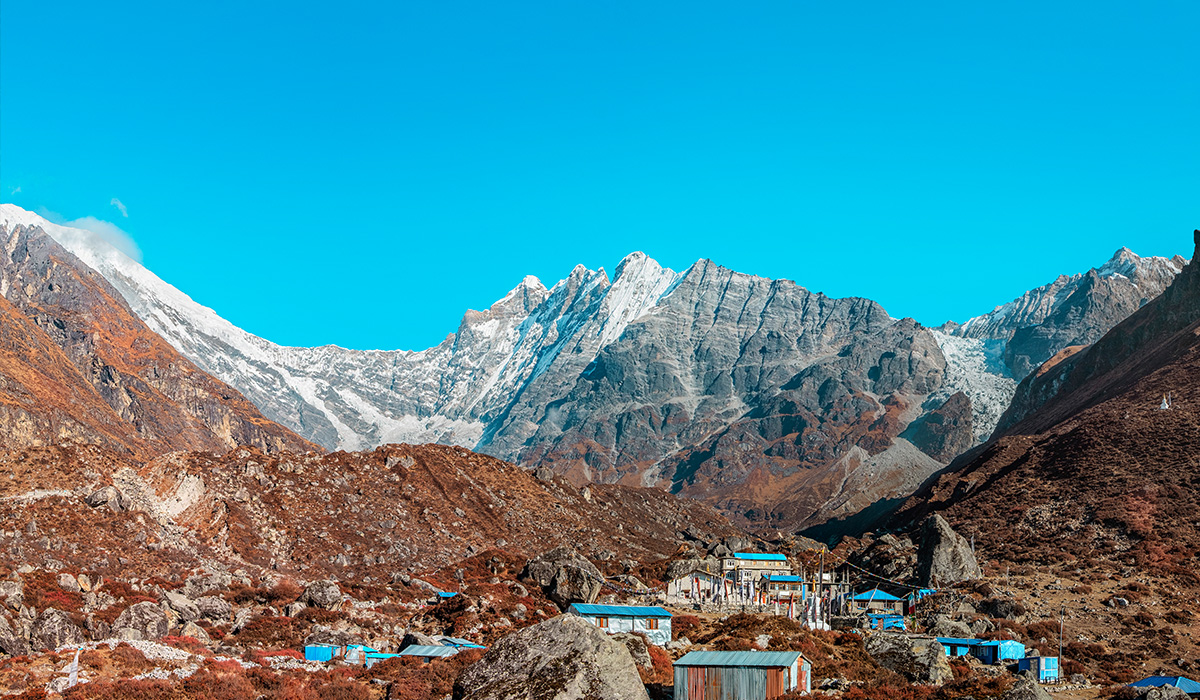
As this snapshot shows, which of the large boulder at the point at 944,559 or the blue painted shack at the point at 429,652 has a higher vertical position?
the large boulder at the point at 944,559

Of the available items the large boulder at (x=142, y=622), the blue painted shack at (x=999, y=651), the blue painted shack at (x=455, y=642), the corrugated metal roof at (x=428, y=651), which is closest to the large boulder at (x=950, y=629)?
the blue painted shack at (x=999, y=651)

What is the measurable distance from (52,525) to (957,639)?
2480 inches

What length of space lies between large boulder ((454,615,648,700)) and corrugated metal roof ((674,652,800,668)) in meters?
5.90

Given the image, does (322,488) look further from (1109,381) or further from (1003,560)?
(1109,381)

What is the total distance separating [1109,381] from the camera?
16475 cm

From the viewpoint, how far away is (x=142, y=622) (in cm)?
5447

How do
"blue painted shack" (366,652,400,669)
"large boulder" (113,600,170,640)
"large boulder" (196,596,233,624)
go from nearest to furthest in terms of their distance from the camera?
"blue painted shack" (366,652,400,669)
"large boulder" (113,600,170,640)
"large boulder" (196,596,233,624)

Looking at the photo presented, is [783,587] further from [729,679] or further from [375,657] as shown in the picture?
[729,679]

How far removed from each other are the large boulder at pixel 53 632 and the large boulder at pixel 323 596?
56.2 feet

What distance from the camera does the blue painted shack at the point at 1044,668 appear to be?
49.4m

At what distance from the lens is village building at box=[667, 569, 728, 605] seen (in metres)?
81.5

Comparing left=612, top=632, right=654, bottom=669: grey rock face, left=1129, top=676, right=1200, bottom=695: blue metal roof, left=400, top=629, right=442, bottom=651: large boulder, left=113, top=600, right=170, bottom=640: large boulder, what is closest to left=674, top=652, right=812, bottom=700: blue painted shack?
left=612, top=632, right=654, bottom=669: grey rock face

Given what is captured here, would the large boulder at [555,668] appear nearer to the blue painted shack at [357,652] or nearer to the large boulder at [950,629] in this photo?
the blue painted shack at [357,652]

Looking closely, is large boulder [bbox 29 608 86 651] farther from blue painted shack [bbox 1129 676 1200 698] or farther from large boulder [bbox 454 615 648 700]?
blue painted shack [bbox 1129 676 1200 698]
